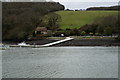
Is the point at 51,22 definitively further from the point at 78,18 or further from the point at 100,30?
the point at 100,30

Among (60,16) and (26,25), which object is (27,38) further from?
(60,16)

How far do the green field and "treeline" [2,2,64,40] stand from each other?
4506 mm

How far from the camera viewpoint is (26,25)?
5350 centimetres

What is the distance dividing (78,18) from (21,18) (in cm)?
1735

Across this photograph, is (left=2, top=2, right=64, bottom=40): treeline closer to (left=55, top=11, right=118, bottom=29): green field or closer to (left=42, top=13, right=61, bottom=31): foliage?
(left=42, top=13, right=61, bottom=31): foliage

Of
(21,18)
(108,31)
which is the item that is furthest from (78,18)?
(108,31)

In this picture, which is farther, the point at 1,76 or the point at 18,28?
the point at 18,28

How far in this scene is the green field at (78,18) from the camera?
63.2 m

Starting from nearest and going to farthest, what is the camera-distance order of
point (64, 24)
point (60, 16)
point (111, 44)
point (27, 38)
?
point (111, 44) → point (27, 38) → point (64, 24) → point (60, 16)

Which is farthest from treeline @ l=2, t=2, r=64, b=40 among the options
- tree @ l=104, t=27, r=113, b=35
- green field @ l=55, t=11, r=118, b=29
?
tree @ l=104, t=27, r=113, b=35

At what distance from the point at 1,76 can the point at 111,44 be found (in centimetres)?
2550

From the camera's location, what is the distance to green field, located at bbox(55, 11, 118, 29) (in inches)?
2489

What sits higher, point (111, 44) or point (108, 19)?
point (108, 19)

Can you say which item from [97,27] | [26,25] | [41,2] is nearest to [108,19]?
[97,27]
